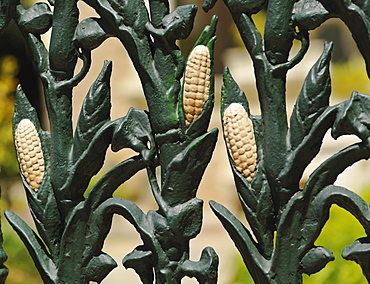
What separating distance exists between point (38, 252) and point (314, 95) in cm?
64

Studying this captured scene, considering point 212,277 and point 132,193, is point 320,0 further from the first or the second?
point 132,193

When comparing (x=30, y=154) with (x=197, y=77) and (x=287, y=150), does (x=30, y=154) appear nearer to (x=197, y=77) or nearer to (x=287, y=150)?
(x=197, y=77)

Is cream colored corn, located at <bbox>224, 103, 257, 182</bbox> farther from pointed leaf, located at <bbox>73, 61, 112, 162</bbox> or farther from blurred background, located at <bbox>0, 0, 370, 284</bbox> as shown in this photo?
blurred background, located at <bbox>0, 0, 370, 284</bbox>

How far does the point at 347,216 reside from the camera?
283cm

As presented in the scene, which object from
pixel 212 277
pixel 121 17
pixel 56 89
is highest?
pixel 121 17

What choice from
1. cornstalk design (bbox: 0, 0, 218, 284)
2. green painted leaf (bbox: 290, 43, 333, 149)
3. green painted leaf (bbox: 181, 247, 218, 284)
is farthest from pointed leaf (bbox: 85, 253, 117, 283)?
green painted leaf (bbox: 290, 43, 333, 149)

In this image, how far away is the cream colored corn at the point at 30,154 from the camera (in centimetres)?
Answer: 126

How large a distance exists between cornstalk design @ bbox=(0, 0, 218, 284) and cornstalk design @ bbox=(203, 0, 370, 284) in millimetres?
67

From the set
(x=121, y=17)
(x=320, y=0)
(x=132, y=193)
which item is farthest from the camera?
(x=132, y=193)

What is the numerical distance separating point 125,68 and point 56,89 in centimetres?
515

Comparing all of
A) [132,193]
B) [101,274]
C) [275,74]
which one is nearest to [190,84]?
[275,74]

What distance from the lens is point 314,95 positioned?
41.5 inches

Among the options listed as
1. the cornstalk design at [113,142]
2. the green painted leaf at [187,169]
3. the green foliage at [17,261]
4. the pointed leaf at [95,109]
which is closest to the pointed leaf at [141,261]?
the cornstalk design at [113,142]

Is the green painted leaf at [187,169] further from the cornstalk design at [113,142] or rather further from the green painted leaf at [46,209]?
the green painted leaf at [46,209]
